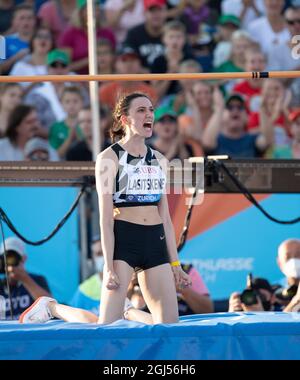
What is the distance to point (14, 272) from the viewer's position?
829 centimetres

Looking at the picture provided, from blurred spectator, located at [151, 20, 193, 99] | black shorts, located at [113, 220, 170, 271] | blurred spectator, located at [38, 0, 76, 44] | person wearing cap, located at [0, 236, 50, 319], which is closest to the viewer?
black shorts, located at [113, 220, 170, 271]

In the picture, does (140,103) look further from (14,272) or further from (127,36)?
(127,36)

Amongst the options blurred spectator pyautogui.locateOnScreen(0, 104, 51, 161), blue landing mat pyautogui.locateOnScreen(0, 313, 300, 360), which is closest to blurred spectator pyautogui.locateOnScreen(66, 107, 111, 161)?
blurred spectator pyautogui.locateOnScreen(0, 104, 51, 161)

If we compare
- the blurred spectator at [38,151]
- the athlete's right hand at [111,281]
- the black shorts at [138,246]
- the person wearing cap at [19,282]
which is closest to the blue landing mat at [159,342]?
the athlete's right hand at [111,281]

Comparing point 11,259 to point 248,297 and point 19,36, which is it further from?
point 19,36

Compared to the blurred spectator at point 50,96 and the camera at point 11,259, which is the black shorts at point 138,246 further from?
the blurred spectator at point 50,96

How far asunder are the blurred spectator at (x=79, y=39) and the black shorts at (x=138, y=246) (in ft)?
16.8

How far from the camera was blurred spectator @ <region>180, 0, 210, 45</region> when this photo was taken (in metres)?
11.1

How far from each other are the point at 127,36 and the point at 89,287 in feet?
12.4

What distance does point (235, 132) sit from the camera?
34.7 ft

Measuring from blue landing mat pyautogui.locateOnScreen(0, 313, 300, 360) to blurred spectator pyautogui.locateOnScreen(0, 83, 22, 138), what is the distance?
5.17m

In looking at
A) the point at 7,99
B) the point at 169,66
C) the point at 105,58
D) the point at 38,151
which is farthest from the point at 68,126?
the point at 169,66

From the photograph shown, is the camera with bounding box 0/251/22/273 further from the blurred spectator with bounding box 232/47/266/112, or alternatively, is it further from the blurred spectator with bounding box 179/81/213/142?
the blurred spectator with bounding box 232/47/266/112
